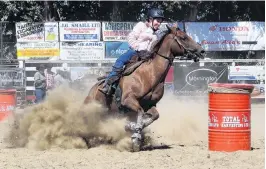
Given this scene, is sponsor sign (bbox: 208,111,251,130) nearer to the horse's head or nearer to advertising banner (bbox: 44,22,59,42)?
the horse's head

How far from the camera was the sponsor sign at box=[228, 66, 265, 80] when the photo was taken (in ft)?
86.7

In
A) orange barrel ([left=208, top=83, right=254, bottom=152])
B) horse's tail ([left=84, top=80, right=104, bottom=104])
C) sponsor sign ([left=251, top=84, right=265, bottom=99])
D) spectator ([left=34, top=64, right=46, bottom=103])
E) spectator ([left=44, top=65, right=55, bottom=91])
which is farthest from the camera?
sponsor sign ([left=251, top=84, right=265, bottom=99])

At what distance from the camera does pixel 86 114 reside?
11.4 meters

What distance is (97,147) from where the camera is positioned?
11.4m

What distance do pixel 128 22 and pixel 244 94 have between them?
2185cm

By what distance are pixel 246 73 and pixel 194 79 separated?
247cm

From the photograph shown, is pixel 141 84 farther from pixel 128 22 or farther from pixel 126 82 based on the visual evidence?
pixel 128 22

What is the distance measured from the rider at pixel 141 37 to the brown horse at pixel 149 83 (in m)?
0.16

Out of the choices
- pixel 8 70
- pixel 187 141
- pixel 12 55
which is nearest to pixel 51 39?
pixel 12 55

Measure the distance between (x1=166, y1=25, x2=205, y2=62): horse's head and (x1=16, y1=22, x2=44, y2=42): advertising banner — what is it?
21263 mm

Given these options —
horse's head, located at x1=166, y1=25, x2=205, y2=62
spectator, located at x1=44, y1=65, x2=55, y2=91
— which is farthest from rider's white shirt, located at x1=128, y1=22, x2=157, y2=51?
spectator, located at x1=44, y1=65, x2=55, y2=91

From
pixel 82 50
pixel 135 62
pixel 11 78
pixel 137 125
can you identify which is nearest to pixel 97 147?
pixel 137 125

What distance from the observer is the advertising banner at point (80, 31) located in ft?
104

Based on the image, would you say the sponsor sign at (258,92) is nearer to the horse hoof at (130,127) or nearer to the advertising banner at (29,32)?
the advertising banner at (29,32)
